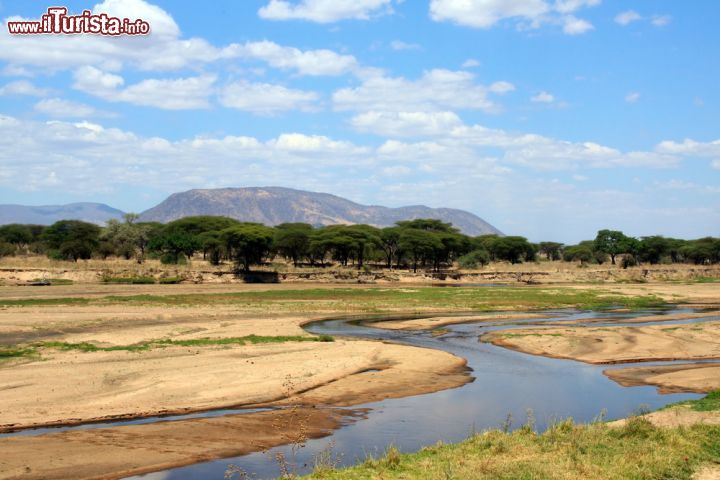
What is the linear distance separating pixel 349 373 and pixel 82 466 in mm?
13831

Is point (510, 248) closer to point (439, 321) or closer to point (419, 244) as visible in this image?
point (419, 244)

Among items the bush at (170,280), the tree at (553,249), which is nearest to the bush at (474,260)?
the bush at (170,280)

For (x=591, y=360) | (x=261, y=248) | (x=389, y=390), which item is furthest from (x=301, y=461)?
(x=261, y=248)

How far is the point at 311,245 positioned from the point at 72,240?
4022 cm

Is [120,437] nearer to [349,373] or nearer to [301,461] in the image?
[301,461]

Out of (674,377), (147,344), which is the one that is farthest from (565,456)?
(147,344)

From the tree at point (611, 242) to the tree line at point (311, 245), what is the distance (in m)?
0.21

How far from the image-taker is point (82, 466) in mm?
15633

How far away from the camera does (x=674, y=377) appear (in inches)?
1092

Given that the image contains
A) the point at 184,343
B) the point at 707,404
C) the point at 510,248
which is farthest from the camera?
the point at 510,248

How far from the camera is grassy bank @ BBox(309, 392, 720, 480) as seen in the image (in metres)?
13.4

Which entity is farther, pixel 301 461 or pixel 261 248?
pixel 261 248

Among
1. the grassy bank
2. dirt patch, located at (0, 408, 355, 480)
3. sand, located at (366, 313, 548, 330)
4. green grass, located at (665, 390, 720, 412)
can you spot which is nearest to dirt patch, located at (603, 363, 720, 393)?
green grass, located at (665, 390, 720, 412)

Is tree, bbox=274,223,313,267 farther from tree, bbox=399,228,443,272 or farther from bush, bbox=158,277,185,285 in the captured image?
bush, bbox=158,277,185,285
